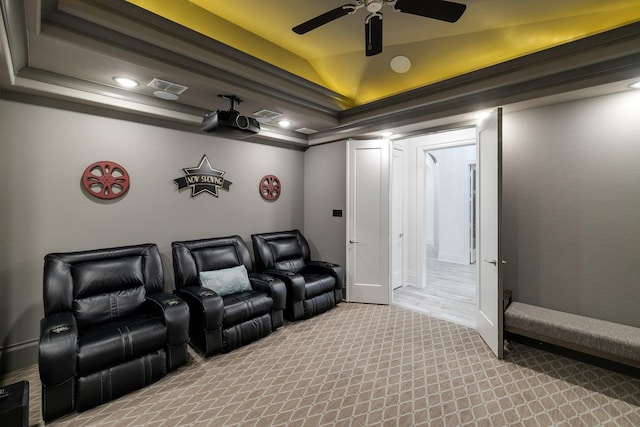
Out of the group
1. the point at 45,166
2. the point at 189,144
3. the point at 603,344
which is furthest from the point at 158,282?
the point at 603,344

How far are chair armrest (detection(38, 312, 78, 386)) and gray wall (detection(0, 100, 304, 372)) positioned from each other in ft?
3.05

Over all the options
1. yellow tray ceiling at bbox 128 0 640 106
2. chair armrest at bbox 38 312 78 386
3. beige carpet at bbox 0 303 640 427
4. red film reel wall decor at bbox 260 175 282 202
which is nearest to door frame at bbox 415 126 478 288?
yellow tray ceiling at bbox 128 0 640 106

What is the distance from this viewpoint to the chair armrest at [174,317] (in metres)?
2.53

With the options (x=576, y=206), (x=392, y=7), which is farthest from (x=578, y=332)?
(x=392, y=7)

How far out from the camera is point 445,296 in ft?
15.5

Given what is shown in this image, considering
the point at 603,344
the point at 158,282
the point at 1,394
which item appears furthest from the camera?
the point at 158,282

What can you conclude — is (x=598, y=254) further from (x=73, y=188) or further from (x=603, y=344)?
(x=73, y=188)

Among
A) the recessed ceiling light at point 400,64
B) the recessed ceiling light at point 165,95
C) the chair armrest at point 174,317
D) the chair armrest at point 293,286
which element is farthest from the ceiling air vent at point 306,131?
the chair armrest at point 174,317

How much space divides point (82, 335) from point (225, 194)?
2.23 m

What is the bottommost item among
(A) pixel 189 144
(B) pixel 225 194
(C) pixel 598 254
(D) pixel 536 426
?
(D) pixel 536 426

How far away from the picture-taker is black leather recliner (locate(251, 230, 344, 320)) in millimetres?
3684

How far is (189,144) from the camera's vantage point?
3.68 m

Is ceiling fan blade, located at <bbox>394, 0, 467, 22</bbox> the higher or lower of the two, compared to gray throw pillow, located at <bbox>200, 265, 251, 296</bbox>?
higher

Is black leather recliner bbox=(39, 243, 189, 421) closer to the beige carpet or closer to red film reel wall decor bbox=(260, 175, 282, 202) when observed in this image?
the beige carpet
